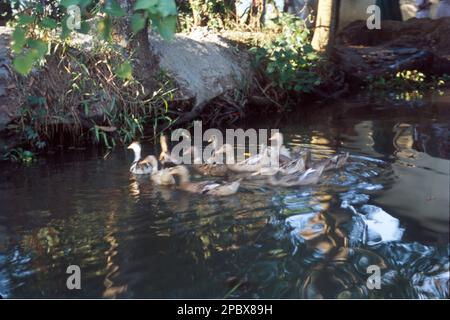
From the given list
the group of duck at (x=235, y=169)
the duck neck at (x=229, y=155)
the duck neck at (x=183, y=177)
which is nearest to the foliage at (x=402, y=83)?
the group of duck at (x=235, y=169)

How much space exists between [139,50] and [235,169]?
3.35 meters

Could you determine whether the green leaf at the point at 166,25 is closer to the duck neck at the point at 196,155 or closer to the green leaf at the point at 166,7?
the green leaf at the point at 166,7

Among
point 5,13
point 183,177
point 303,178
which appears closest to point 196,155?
point 183,177

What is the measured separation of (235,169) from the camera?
671 centimetres

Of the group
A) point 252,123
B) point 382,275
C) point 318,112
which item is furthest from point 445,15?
point 382,275

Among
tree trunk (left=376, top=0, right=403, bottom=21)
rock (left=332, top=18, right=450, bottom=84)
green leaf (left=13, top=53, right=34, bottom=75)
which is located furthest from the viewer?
tree trunk (left=376, top=0, right=403, bottom=21)

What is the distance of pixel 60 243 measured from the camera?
→ 4832 mm

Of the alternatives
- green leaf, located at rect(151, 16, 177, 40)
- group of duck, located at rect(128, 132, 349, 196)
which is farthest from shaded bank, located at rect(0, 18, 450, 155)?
green leaf, located at rect(151, 16, 177, 40)

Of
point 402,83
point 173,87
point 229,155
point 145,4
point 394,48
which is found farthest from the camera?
point 394,48

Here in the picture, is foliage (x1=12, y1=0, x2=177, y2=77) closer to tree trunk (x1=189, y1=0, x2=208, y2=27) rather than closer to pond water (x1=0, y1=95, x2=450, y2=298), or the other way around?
pond water (x1=0, y1=95, x2=450, y2=298)

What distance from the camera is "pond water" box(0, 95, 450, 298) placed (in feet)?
13.1

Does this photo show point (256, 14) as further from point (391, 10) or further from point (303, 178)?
point (391, 10)

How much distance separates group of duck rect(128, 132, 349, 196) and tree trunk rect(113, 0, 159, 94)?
2.05m

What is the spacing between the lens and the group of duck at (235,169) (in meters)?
6.01
